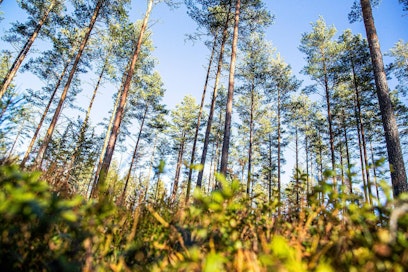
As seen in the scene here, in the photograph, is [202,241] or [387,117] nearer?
[202,241]

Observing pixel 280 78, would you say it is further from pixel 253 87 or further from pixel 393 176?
pixel 393 176

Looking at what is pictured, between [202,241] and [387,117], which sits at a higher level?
[387,117]

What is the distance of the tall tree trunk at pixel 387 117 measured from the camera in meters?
5.36

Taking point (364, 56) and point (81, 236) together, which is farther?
point (364, 56)

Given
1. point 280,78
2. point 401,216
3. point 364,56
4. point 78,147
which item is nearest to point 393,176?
point 401,216

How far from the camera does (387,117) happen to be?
6.07m

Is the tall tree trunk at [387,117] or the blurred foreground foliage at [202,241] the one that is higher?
the tall tree trunk at [387,117]

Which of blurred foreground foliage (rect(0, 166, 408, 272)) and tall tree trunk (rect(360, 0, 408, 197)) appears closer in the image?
blurred foreground foliage (rect(0, 166, 408, 272))

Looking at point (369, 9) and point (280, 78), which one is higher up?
point (280, 78)

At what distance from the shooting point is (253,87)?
20422mm

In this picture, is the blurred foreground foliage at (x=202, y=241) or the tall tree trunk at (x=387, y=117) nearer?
the blurred foreground foliage at (x=202, y=241)

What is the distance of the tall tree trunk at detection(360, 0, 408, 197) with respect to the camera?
5.36m

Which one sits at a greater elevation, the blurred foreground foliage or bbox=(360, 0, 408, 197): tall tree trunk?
bbox=(360, 0, 408, 197): tall tree trunk

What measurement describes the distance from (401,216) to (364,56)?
18.1 m
